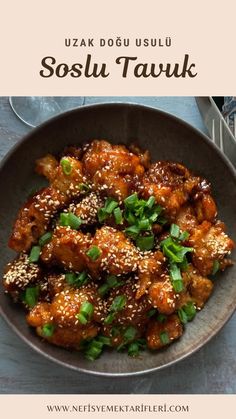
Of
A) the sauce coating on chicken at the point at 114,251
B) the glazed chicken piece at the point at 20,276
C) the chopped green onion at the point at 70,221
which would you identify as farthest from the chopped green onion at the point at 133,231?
the glazed chicken piece at the point at 20,276

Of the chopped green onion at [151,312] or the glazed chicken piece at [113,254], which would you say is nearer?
the glazed chicken piece at [113,254]

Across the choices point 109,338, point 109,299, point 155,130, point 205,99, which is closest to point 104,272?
point 109,299

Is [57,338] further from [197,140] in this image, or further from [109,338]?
[197,140]

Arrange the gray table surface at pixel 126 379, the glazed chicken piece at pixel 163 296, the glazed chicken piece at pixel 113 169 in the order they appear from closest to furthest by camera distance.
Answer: the glazed chicken piece at pixel 163 296
the glazed chicken piece at pixel 113 169
the gray table surface at pixel 126 379

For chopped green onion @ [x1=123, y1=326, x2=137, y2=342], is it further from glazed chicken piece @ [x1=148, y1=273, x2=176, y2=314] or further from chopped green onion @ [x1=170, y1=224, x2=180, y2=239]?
chopped green onion @ [x1=170, y1=224, x2=180, y2=239]

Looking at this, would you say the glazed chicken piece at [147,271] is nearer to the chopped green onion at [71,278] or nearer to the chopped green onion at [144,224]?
the chopped green onion at [144,224]

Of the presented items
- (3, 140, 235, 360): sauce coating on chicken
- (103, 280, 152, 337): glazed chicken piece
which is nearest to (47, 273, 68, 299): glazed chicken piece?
(3, 140, 235, 360): sauce coating on chicken
